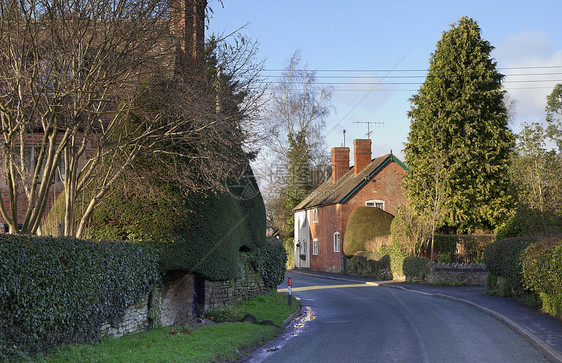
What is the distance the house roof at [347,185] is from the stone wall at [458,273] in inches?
631

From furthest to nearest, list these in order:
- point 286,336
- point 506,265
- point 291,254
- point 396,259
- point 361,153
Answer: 1. point 291,254
2. point 361,153
3. point 396,259
4. point 506,265
5. point 286,336

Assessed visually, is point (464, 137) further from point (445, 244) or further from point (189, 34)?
point (189, 34)

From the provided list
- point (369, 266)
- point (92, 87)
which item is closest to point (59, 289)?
point (92, 87)

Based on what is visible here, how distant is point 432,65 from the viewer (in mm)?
41094

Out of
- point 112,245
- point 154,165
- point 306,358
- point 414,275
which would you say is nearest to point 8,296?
point 112,245

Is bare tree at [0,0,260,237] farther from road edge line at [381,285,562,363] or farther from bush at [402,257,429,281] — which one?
bush at [402,257,429,281]

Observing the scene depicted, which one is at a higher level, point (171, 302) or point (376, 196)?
point (376, 196)

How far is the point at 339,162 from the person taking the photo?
55281 mm

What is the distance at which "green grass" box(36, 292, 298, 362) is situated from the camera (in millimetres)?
10320

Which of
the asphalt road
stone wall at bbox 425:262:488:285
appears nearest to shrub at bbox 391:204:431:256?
stone wall at bbox 425:262:488:285

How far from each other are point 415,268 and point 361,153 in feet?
64.6

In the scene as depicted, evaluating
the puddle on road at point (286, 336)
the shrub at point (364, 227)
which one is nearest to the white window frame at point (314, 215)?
the shrub at point (364, 227)

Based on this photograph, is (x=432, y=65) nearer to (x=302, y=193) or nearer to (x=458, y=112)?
(x=458, y=112)

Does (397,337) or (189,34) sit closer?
(397,337)
